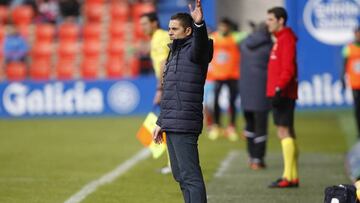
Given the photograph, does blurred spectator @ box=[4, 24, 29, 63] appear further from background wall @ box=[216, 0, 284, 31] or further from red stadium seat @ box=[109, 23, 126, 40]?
background wall @ box=[216, 0, 284, 31]

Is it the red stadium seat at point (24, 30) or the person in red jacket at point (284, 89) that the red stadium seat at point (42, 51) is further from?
the person in red jacket at point (284, 89)

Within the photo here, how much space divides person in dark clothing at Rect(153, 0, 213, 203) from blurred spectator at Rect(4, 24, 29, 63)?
54.7ft

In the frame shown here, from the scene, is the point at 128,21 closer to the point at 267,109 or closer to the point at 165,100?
the point at 267,109

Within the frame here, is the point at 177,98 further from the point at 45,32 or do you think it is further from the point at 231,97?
the point at 45,32

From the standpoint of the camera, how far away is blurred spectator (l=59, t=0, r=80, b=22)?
25.5 metres

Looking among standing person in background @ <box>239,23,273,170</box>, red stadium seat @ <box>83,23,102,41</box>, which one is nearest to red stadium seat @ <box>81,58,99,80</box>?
red stadium seat @ <box>83,23,102,41</box>

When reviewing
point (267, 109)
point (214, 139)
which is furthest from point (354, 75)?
point (267, 109)

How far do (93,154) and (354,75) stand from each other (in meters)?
5.02

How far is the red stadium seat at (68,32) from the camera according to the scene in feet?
84.2

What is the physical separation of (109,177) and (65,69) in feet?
43.4

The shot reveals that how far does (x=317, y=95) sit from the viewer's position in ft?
75.2

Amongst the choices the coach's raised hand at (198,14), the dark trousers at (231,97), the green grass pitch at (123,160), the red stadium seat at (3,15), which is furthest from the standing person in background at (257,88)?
the red stadium seat at (3,15)

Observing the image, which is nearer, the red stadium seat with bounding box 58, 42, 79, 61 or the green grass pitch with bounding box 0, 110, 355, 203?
the green grass pitch with bounding box 0, 110, 355, 203

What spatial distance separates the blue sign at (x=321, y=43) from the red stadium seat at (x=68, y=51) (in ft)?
19.7
